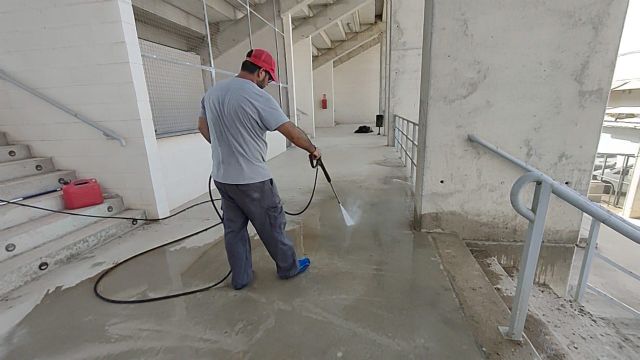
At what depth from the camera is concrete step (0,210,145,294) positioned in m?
2.07

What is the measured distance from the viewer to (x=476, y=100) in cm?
242

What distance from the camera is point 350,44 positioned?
16.2 m

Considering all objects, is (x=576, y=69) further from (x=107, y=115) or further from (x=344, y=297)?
(x=107, y=115)

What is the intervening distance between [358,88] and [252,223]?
58.3ft

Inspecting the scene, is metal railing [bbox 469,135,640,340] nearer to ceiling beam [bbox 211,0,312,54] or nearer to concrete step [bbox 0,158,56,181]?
concrete step [bbox 0,158,56,181]

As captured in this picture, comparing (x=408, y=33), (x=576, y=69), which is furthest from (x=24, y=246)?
(x=408, y=33)

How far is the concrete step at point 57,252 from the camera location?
2.07 metres

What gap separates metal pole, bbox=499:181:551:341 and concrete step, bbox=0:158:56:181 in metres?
4.10

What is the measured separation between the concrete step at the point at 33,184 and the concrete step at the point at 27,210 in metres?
0.11

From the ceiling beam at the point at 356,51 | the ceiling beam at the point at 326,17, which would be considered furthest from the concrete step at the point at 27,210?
the ceiling beam at the point at 356,51

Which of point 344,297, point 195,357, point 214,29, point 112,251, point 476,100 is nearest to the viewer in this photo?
point 195,357

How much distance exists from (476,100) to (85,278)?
3295 mm

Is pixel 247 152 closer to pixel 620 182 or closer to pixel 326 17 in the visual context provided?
pixel 326 17

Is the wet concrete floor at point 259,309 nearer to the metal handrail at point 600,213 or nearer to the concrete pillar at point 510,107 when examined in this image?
the concrete pillar at point 510,107
